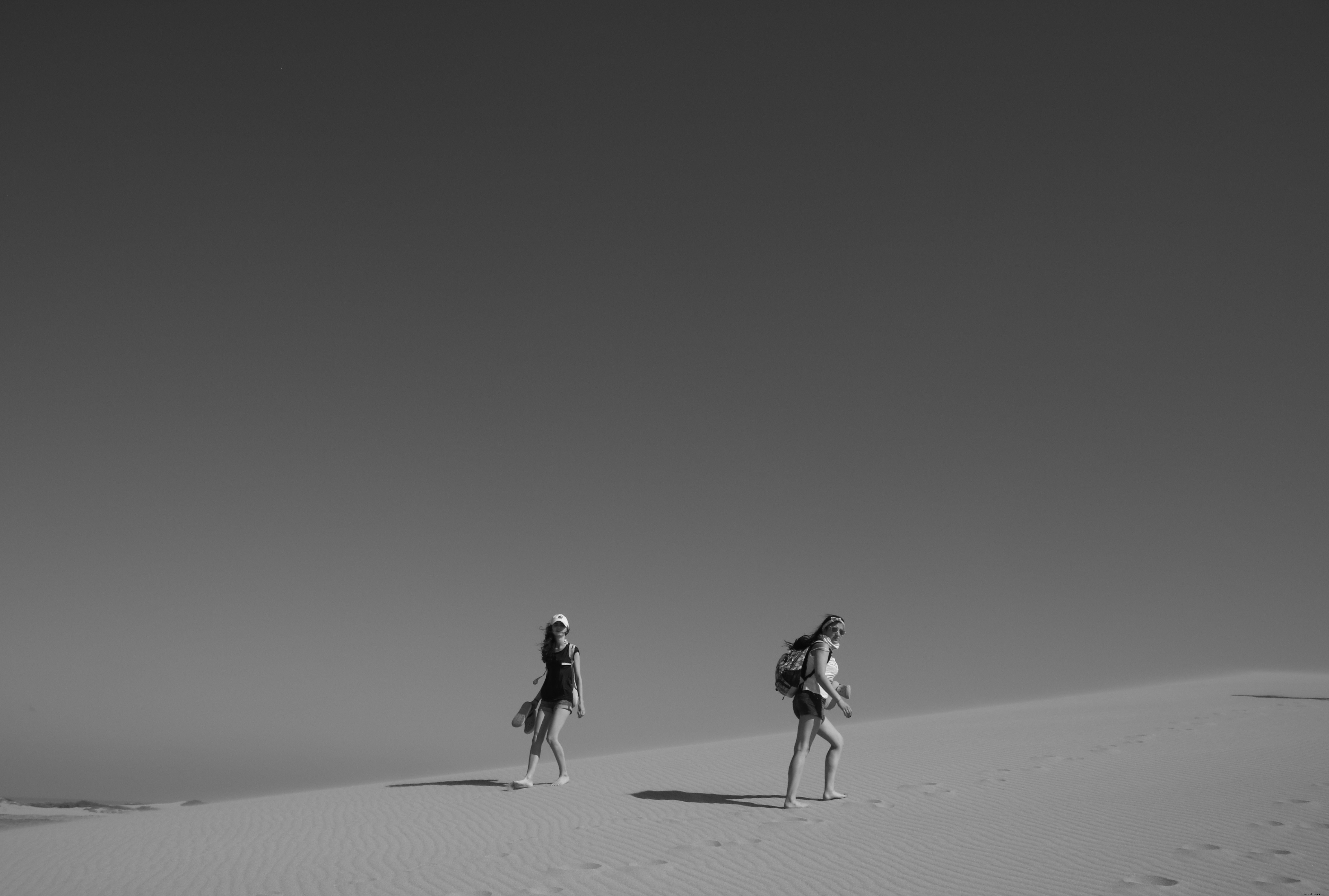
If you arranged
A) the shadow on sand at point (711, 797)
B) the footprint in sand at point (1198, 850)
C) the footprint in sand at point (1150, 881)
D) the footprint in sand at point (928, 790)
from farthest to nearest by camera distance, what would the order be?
the footprint in sand at point (928, 790), the shadow on sand at point (711, 797), the footprint in sand at point (1198, 850), the footprint in sand at point (1150, 881)

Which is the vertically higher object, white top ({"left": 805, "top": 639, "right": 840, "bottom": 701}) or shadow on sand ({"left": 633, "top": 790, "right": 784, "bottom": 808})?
white top ({"left": 805, "top": 639, "right": 840, "bottom": 701})

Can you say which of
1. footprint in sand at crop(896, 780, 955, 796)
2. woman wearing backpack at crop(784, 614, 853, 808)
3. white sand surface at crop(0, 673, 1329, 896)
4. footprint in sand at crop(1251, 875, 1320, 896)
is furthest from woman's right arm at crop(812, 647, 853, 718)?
footprint in sand at crop(1251, 875, 1320, 896)

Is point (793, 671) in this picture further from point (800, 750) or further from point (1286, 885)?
point (1286, 885)

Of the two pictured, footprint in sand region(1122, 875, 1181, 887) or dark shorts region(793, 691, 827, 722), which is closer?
footprint in sand region(1122, 875, 1181, 887)

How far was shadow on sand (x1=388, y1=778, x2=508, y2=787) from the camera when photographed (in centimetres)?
1154

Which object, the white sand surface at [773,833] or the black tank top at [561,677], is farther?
the black tank top at [561,677]

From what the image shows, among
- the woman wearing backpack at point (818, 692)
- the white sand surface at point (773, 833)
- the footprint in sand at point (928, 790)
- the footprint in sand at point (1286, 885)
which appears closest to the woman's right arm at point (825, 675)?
the woman wearing backpack at point (818, 692)

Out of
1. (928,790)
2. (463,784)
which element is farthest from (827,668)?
(463,784)

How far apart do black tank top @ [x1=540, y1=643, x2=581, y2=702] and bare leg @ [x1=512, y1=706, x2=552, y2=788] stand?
24cm

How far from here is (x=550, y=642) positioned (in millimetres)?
10438

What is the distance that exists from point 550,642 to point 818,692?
11.5 feet

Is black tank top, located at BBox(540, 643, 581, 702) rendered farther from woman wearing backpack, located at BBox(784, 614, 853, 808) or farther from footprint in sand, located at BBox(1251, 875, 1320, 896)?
footprint in sand, located at BBox(1251, 875, 1320, 896)

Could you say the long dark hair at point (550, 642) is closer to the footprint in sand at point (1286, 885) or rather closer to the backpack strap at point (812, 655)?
the backpack strap at point (812, 655)

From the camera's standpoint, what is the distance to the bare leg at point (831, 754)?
845cm
